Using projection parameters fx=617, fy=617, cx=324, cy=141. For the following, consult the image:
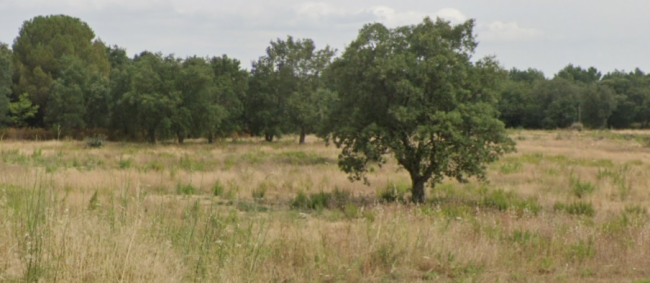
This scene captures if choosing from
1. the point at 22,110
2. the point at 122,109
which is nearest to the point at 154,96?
the point at 122,109

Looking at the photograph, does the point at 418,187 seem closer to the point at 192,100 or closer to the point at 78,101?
the point at 192,100

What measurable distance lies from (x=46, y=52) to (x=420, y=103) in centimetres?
5826

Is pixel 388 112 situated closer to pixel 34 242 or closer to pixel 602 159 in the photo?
pixel 34 242

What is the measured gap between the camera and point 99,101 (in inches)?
2248

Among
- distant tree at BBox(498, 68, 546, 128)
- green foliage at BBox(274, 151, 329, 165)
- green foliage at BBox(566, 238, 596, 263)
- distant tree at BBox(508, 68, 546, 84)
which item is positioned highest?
distant tree at BBox(508, 68, 546, 84)

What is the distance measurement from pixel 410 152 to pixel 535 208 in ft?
12.7

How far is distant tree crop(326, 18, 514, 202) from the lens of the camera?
682 inches

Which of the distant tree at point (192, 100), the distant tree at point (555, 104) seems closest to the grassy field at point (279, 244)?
the distant tree at point (192, 100)

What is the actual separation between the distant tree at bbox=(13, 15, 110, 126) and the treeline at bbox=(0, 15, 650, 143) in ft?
0.34

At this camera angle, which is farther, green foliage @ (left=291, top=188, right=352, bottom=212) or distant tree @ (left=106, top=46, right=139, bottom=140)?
distant tree @ (left=106, top=46, right=139, bottom=140)

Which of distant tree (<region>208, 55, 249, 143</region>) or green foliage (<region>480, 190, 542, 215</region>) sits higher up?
distant tree (<region>208, 55, 249, 143</region>)

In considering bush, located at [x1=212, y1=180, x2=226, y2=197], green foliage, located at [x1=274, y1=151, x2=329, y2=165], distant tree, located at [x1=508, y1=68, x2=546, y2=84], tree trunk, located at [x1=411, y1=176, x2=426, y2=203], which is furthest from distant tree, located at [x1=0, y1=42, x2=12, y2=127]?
distant tree, located at [x1=508, y1=68, x2=546, y2=84]

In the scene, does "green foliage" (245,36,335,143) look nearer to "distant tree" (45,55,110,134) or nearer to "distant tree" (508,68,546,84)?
"distant tree" (45,55,110,134)

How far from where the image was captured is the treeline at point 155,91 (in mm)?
49719
